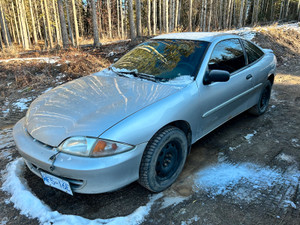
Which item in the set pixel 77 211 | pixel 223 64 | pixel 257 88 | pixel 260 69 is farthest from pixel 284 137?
pixel 77 211

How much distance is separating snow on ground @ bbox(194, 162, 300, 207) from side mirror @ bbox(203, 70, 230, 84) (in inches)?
44.0

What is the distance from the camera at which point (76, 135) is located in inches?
79.1

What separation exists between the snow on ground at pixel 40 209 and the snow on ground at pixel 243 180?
0.63 meters

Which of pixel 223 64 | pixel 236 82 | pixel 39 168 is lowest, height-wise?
pixel 39 168

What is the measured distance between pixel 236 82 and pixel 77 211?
2692 mm

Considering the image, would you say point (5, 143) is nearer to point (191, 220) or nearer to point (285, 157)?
point (191, 220)

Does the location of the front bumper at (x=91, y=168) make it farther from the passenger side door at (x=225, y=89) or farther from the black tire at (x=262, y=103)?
the black tire at (x=262, y=103)

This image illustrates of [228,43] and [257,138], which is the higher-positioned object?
[228,43]

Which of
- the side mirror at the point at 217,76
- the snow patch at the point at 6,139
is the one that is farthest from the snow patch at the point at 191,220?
the snow patch at the point at 6,139

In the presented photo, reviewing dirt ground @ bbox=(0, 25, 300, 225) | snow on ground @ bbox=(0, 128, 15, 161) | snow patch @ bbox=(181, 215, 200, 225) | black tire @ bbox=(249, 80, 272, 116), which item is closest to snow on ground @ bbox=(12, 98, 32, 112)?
dirt ground @ bbox=(0, 25, 300, 225)

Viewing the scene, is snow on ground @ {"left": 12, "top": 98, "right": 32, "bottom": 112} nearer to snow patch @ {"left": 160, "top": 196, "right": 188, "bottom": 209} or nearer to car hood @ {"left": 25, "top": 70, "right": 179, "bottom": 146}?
car hood @ {"left": 25, "top": 70, "right": 179, "bottom": 146}

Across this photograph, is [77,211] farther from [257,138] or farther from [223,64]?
[257,138]

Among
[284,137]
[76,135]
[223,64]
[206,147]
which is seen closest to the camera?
[76,135]

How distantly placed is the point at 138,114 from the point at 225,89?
5.04 ft
